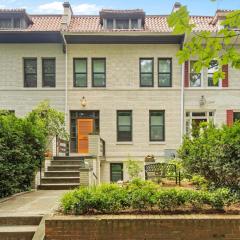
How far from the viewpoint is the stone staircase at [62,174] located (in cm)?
1528

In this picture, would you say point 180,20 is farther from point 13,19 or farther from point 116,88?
point 13,19

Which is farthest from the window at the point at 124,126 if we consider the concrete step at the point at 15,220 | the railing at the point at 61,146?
the concrete step at the point at 15,220

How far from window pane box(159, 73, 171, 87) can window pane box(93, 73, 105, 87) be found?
303 cm

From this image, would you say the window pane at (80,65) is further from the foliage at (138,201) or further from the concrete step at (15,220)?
the foliage at (138,201)

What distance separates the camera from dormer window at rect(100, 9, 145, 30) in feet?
76.5

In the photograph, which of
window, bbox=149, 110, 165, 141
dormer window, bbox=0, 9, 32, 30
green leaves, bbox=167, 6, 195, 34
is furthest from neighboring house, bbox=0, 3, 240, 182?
green leaves, bbox=167, 6, 195, 34

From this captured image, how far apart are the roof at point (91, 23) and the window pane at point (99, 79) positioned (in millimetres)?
2284

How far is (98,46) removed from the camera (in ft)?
73.6

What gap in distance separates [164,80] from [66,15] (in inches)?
255

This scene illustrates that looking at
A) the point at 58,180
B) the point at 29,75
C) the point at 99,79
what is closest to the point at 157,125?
the point at 99,79

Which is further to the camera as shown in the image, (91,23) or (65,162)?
(91,23)

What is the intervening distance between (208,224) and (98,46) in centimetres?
1646

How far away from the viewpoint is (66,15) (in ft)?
76.6

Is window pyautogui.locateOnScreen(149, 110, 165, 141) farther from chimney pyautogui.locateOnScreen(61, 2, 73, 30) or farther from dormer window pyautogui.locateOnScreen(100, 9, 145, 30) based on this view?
chimney pyautogui.locateOnScreen(61, 2, 73, 30)
